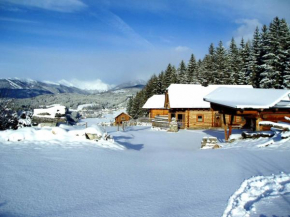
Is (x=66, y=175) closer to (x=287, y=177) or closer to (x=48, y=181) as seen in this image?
(x=48, y=181)

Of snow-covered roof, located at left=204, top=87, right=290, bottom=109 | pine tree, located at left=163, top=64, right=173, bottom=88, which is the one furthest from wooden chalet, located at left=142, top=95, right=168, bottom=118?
snow-covered roof, located at left=204, top=87, right=290, bottom=109

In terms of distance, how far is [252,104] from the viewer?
12633 mm

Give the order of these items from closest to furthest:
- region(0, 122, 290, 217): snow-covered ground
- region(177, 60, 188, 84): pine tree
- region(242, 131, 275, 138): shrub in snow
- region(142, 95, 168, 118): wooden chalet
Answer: region(0, 122, 290, 217): snow-covered ground → region(242, 131, 275, 138): shrub in snow → region(142, 95, 168, 118): wooden chalet → region(177, 60, 188, 84): pine tree

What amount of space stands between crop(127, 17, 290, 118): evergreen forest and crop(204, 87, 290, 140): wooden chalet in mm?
20342

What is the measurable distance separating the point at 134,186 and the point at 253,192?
2803mm

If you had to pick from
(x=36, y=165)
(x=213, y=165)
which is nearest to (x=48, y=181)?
(x=36, y=165)

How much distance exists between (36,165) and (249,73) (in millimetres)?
43152

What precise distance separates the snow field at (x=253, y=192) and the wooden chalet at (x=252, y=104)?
290 inches

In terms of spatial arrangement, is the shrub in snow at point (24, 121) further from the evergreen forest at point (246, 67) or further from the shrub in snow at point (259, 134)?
the evergreen forest at point (246, 67)

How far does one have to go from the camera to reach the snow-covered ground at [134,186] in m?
3.87

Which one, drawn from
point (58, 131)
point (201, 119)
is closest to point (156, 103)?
point (201, 119)

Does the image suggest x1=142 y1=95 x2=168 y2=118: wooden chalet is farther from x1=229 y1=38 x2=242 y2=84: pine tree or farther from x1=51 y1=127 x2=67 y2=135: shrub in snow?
x1=51 y1=127 x2=67 y2=135: shrub in snow

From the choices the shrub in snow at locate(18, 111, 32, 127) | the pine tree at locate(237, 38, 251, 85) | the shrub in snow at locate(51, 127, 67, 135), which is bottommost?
the shrub in snow at locate(51, 127, 67, 135)

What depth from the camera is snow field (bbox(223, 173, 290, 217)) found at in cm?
394
